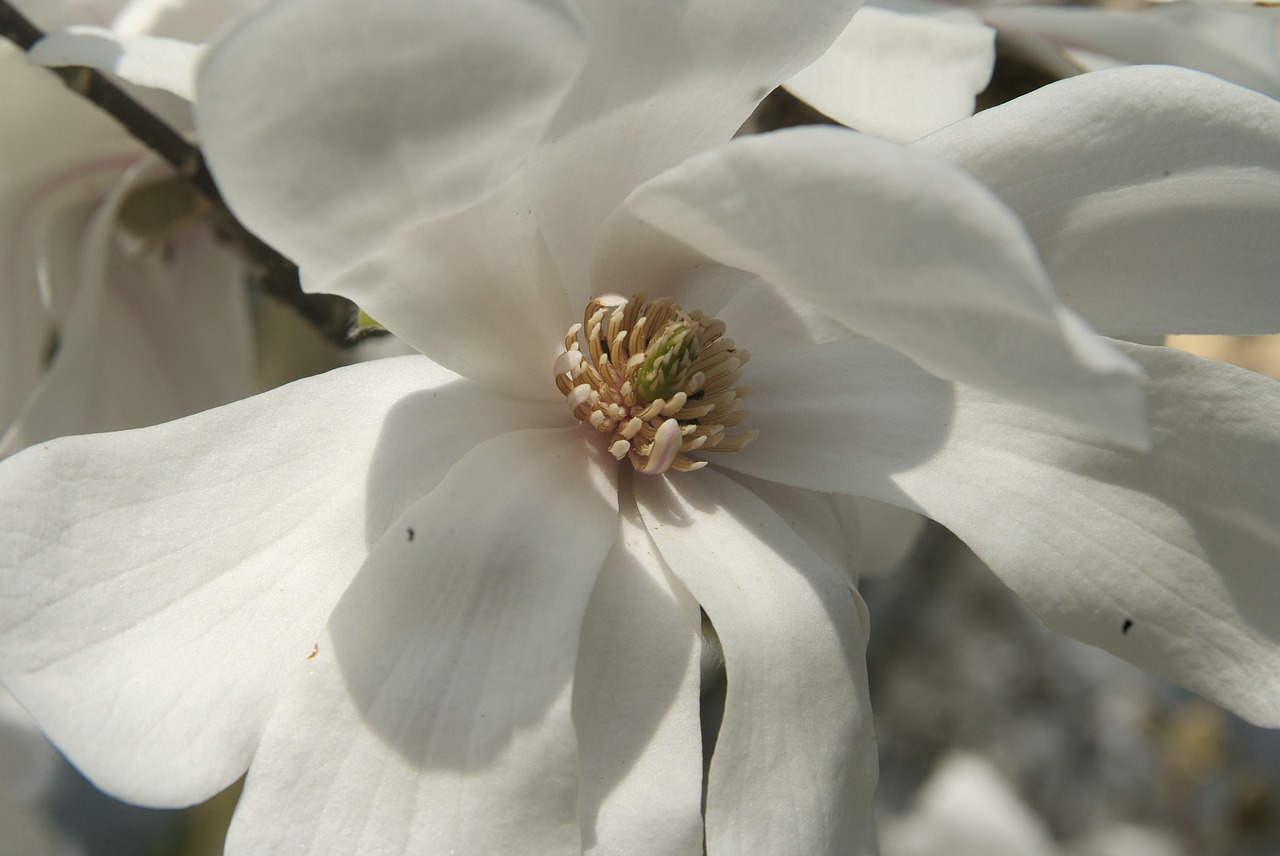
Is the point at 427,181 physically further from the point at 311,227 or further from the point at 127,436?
the point at 127,436

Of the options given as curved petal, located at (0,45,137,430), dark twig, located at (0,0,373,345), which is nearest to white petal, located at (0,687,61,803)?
curved petal, located at (0,45,137,430)

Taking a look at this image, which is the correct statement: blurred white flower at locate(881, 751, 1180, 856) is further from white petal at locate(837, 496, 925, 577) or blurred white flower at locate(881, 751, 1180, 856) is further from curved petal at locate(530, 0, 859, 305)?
curved petal at locate(530, 0, 859, 305)

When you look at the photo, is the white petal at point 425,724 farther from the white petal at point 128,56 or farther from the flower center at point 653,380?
the white petal at point 128,56

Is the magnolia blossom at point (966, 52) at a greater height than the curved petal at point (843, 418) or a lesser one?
greater

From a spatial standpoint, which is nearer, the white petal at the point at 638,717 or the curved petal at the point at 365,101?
the curved petal at the point at 365,101

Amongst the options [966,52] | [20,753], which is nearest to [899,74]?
[966,52]

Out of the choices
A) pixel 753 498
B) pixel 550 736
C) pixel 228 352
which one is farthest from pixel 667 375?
pixel 228 352

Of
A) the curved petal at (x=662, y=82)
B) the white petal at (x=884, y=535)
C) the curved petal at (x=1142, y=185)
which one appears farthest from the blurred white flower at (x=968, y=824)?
the curved petal at (x=662, y=82)
